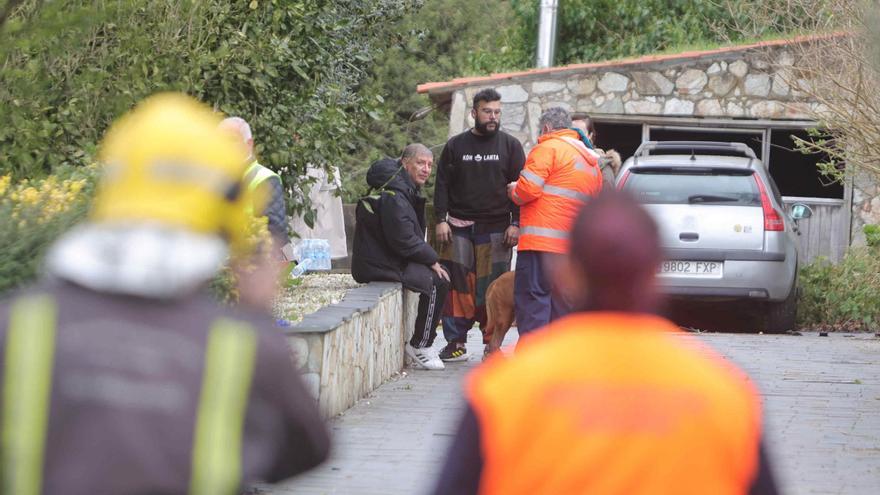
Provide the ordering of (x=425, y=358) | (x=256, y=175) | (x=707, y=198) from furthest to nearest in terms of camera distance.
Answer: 1. (x=707, y=198)
2. (x=425, y=358)
3. (x=256, y=175)

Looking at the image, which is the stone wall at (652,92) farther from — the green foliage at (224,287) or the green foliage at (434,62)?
the green foliage at (224,287)

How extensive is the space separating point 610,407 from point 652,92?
15.7 metres

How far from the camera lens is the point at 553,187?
9070 millimetres

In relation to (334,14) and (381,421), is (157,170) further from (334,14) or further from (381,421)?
(334,14)

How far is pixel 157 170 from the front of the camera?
7.50ft

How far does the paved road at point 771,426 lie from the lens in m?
6.46

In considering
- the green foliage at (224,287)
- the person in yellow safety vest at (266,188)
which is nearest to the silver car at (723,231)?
the person in yellow safety vest at (266,188)

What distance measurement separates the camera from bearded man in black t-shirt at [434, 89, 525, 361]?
10.2 m

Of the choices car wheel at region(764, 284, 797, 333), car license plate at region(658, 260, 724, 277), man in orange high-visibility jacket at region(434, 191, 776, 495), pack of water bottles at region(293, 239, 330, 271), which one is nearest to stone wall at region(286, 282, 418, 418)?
pack of water bottles at region(293, 239, 330, 271)

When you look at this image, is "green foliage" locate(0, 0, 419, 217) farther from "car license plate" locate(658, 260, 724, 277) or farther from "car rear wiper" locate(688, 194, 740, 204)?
"car rear wiper" locate(688, 194, 740, 204)

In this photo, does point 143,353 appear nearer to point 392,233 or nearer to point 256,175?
point 256,175

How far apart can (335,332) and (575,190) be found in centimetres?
214

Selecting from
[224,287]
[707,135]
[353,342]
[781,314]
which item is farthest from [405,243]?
[707,135]

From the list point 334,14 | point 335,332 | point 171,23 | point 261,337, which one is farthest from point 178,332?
point 334,14
